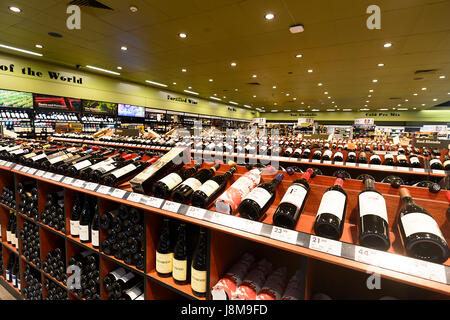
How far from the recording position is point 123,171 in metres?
1.49

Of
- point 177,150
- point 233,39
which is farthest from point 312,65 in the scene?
point 177,150

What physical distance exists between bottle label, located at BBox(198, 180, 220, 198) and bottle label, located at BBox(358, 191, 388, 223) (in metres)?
0.64

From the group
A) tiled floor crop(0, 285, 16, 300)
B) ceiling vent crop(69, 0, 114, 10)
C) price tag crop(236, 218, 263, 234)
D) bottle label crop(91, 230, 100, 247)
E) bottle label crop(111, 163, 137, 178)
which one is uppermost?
ceiling vent crop(69, 0, 114, 10)

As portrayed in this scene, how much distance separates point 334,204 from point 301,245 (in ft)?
0.66

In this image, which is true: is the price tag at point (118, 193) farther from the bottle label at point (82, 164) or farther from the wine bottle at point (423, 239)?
the wine bottle at point (423, 239)

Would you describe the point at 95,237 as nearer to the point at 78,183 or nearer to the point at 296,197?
the point at 78,183

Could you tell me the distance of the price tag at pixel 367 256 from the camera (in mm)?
681

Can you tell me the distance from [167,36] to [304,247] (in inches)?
219

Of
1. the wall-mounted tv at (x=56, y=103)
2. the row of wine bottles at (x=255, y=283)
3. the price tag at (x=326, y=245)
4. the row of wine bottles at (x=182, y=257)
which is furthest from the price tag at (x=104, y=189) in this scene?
the wall-mounted tv at (x=56, y=103)

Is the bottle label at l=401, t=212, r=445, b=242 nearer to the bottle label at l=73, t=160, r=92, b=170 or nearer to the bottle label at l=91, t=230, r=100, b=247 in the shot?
the bottle label at l=91, t=230, r=100, b=247

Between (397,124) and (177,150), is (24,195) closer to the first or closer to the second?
(177,150)

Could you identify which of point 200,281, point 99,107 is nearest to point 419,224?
point 200,281

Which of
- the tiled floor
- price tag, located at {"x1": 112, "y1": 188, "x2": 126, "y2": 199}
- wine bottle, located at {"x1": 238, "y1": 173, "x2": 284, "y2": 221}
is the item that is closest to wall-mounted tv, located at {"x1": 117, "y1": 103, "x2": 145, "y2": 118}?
the tiled floor

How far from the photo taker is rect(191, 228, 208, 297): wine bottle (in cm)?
107
